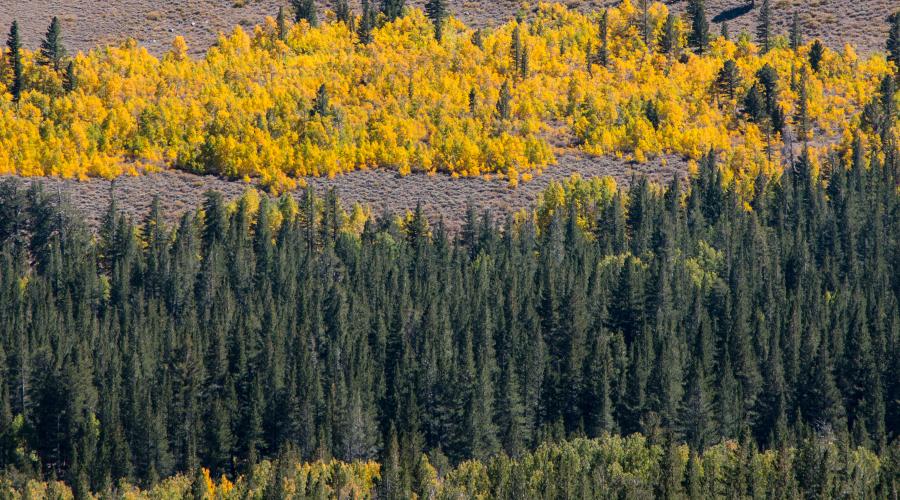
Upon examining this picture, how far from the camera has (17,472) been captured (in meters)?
123

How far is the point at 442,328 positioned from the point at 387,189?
51.8 metres

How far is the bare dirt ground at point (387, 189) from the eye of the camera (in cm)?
18225

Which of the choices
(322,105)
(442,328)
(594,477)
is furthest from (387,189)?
(594,477)

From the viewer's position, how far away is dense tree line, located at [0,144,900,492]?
416ft

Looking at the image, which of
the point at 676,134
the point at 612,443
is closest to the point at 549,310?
the point at 612,443

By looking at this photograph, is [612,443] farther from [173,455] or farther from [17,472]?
[17,472]

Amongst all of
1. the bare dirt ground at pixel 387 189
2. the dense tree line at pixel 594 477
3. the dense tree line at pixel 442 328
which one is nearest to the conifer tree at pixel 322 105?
the bare dirt ground at pixel 387 189

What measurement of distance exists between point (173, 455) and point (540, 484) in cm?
3269

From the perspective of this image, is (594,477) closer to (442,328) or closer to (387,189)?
(442,328)

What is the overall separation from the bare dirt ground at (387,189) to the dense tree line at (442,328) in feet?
13.1

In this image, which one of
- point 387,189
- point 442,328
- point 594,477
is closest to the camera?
point 594,477

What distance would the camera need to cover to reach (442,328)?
458 feet

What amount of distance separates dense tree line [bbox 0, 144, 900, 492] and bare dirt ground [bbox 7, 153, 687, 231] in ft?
13.1

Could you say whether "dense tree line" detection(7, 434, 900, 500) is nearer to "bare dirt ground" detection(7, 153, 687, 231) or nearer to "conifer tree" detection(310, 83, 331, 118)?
"bare dirt ground" detection(7, 153, 687, 231)
